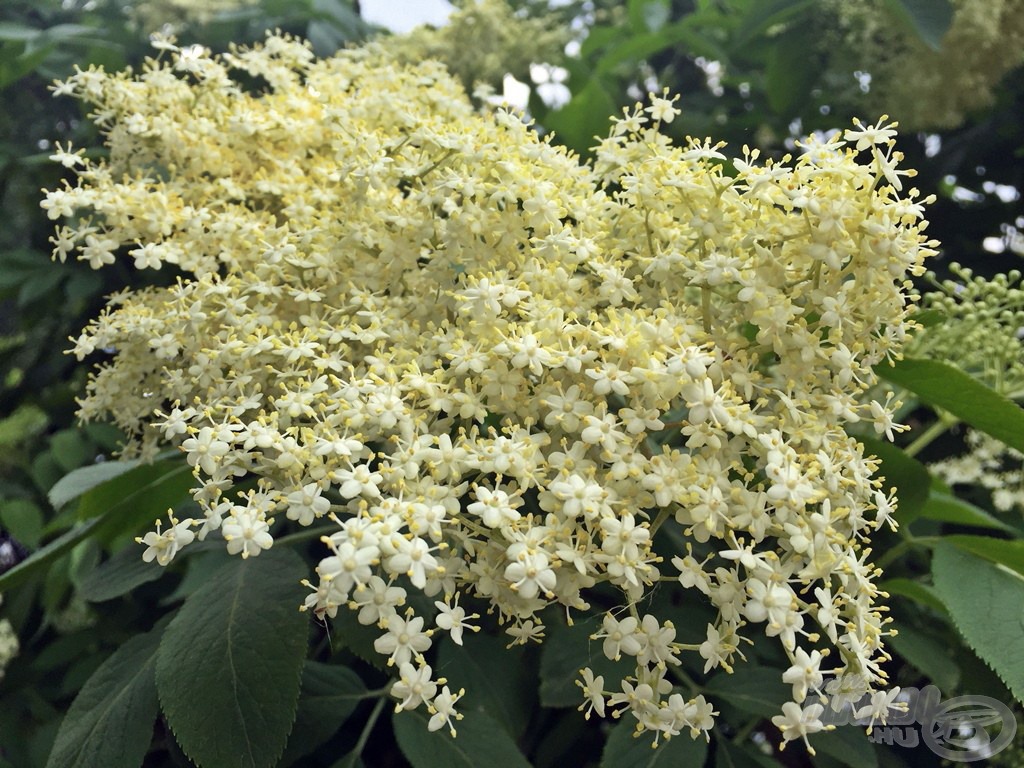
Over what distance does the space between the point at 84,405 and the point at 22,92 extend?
3.31ft

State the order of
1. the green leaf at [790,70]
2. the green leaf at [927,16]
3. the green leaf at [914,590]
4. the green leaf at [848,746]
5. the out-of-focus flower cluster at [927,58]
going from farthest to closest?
the green leaf at [790,70] < the out-of-focus flower cluster at [927,58] < the green leaf at [927,16] < the green leaf at [914,590] < the green leaf at [848,746]

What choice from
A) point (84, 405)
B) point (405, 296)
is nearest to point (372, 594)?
point (405, 296)

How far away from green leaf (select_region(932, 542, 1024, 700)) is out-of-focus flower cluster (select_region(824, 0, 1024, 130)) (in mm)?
899

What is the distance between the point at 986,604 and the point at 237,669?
2.51ft

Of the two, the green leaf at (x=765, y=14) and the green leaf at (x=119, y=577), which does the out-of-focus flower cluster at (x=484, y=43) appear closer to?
the green leaf at (x=765, y=14)

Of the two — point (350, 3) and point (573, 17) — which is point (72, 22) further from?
point (573, 17)

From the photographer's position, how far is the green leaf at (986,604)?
837 millimetres

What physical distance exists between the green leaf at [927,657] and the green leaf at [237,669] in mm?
684

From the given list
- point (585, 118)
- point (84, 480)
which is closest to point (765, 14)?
point (585, 118)

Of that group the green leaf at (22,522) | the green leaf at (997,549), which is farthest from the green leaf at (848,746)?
the green leaf at (22,522)

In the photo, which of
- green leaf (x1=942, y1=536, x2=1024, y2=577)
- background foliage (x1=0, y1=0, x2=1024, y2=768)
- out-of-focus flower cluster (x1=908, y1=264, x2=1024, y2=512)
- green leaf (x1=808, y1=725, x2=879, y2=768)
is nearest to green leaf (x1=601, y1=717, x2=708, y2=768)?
background foliage (x1=0, y1=0, x2=1024, y2=768)

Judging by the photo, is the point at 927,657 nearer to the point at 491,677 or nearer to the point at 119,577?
the point at 491,677

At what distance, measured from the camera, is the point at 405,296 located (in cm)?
93

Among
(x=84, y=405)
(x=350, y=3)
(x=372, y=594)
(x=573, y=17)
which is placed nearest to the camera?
(x=372, y=594)
